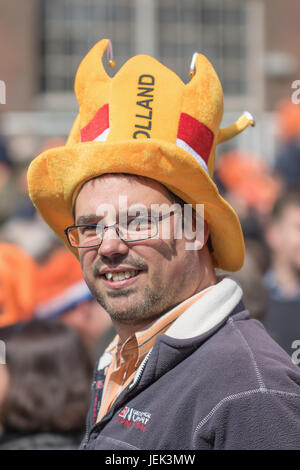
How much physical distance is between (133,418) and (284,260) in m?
2.77

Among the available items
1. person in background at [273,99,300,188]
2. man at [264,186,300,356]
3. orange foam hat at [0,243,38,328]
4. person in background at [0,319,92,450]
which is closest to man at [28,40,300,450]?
person in background at [0,319,92,450]

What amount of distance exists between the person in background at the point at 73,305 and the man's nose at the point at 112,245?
178 centimetres

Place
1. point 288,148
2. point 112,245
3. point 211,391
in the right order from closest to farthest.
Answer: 1. point 211,391
2. point 112,245
3. point 288,148

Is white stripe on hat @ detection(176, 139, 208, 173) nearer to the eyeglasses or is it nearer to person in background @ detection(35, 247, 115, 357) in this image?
the eyeglasses

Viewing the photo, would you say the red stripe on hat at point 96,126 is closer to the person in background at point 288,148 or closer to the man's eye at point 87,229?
the man's eye at point 87,229

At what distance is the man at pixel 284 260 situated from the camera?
4.00m

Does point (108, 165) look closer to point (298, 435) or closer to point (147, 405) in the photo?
point (147, 405)

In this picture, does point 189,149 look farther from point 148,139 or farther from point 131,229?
point 131,229

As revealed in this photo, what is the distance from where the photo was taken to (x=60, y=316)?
151 inches

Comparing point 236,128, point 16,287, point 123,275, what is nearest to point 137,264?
point 123,275

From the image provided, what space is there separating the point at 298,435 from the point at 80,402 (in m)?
1.38

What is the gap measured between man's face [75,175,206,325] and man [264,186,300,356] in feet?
6.59

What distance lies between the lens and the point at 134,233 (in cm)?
198

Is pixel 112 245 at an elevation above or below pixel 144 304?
above
